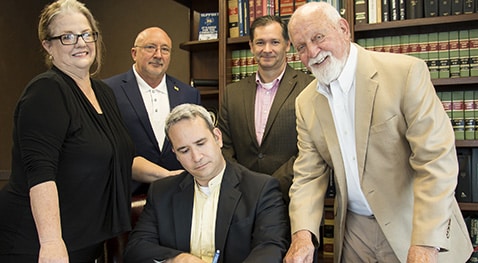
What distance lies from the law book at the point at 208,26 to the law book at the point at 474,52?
1747 millimetres

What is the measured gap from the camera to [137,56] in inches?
116

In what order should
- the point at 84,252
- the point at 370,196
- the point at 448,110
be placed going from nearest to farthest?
1. the point at 370,196
2. the point at 84,252
3. the point at 448,110

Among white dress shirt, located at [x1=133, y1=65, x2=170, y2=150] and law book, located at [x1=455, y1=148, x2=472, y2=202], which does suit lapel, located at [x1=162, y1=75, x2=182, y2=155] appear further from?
law book, located at [x1=455, y1=148, x2=472, y2=202]

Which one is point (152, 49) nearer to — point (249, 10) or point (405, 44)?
point (249, 10)

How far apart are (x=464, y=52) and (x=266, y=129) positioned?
1.38 metres

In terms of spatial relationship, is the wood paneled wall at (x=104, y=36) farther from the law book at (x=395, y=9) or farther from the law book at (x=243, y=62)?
the law book at (x=395, y=9)

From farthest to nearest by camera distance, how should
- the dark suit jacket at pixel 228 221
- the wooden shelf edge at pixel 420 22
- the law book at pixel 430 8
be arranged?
the law book at pixel 430 8 → the wooden shelf edge at pixel 420 22 → the dark suit jacket at pixel 228 221

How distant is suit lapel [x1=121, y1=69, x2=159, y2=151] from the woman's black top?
0.71m

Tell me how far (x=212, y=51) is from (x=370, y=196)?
2.46 metres

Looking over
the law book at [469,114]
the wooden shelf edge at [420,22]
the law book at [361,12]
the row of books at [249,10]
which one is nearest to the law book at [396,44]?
the wooden shelf edge at [420,22]

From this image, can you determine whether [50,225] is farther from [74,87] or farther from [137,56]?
[137,56]

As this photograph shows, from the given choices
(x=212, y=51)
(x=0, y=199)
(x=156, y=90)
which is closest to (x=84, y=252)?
(x=0, y=199)

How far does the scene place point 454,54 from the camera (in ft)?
10.2

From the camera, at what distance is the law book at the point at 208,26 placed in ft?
12.4
